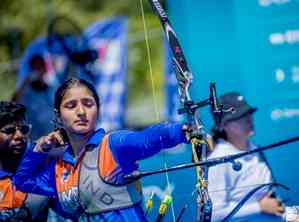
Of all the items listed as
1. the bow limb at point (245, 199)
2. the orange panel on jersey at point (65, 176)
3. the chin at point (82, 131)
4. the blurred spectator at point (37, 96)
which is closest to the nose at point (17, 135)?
the orange panel on jersey at point (65, 176)

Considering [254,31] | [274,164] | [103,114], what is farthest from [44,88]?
[274,164]

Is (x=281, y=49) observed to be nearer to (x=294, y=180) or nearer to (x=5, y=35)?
(x=294, y=180)

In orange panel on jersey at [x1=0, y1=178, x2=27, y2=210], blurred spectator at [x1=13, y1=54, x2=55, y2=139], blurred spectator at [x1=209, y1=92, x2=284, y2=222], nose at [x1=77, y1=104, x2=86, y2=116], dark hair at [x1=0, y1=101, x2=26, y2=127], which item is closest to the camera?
nose at [x1=77, y1=104, x2=86, y2=116]

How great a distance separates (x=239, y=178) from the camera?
3.82 meters

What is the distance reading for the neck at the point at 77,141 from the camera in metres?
3.09

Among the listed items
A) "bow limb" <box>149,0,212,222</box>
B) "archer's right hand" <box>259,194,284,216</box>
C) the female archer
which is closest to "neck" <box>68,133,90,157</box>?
the female archer

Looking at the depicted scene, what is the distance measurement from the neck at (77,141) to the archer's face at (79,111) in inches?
0.8

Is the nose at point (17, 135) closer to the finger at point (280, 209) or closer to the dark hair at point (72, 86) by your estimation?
the dark hair at point (72, 86)

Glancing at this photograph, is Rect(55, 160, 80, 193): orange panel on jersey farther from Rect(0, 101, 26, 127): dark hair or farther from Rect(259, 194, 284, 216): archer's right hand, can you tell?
Rect(259, 194, 284, 216): archer's right hand

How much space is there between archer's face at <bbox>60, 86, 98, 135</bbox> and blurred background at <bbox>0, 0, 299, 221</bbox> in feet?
1.70

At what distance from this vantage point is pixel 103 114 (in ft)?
26.3

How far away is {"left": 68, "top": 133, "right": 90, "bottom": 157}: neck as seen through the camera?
10.2ft

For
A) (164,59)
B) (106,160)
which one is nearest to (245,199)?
(106,160)

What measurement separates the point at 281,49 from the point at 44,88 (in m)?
2.98
